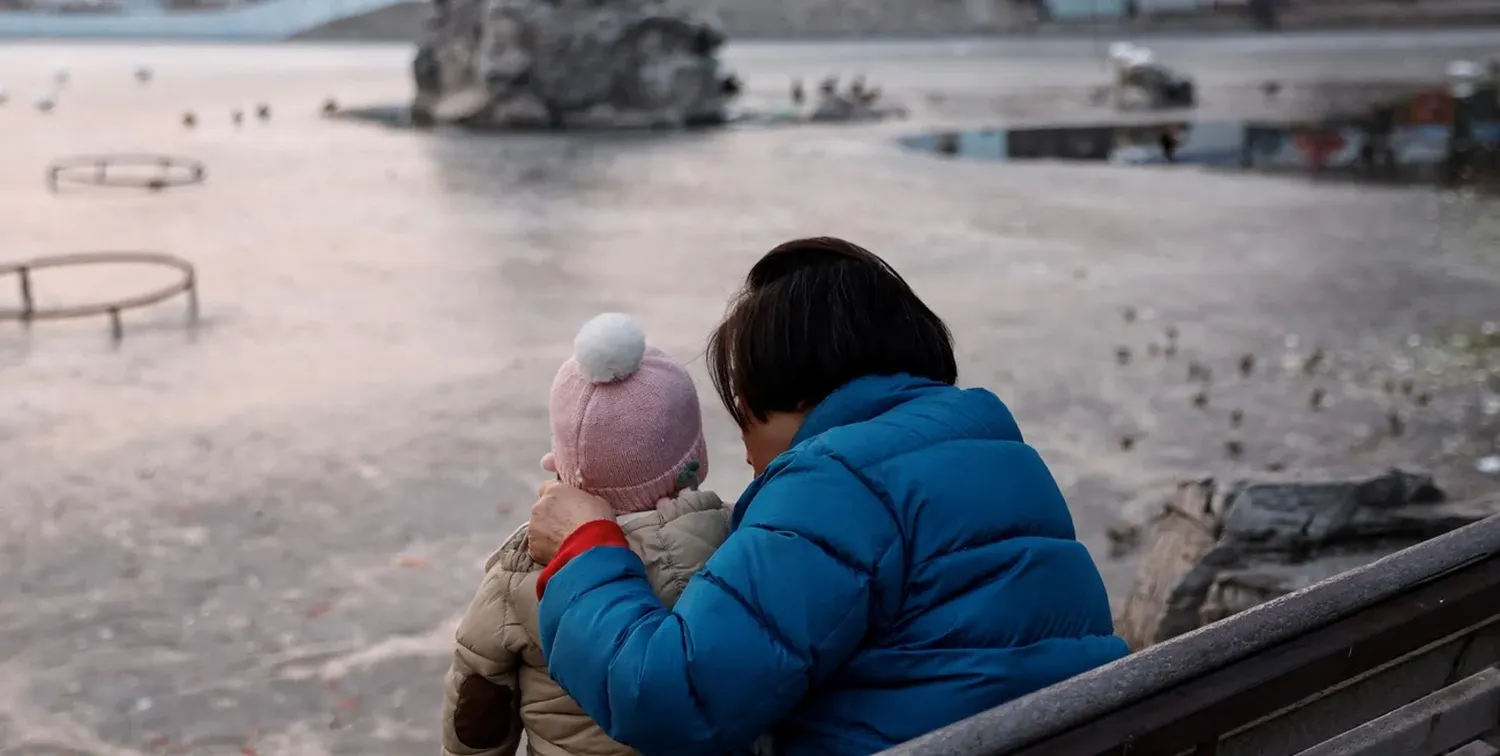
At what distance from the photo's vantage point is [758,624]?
1.39 metres

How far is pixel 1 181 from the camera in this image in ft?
41.9

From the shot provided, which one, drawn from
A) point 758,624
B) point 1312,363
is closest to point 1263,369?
point 1312,363

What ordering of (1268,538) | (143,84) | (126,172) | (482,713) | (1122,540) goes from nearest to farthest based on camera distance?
(482,713) < (1268,538) < (1122,540) < (126,172) < (143,84)

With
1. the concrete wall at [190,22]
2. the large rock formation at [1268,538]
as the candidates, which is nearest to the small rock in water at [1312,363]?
the large rock formation at [1268,538]

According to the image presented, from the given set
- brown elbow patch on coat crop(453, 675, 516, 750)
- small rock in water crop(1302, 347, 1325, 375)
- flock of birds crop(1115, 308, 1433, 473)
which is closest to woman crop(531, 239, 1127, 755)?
brown elbow patch on coat crop(453, 675, 516, 750)

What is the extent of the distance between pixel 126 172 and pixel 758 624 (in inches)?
545

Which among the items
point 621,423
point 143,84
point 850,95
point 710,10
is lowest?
point 850,95

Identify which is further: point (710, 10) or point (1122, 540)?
point (710, 10)

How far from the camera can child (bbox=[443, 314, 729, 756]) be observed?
5.62ft

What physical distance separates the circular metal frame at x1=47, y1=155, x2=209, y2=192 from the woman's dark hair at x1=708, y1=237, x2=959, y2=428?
11620 mm

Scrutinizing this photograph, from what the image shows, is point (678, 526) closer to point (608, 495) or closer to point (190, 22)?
point (608, 495)

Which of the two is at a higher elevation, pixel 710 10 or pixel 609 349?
pixel 609 349

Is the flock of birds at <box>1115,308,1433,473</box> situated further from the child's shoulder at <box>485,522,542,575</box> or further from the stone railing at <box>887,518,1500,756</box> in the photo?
the child's shoulder at <box>485,522,542,575</box>

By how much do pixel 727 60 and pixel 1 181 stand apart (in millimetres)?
22613
